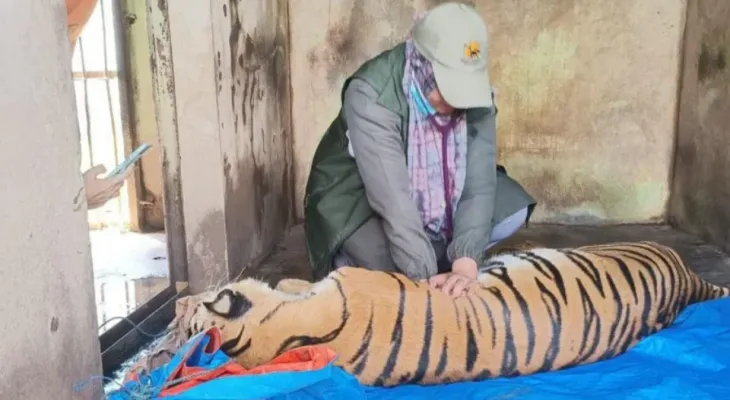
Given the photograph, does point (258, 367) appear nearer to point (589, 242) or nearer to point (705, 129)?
point (589, 242)

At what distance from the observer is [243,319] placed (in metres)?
1.63

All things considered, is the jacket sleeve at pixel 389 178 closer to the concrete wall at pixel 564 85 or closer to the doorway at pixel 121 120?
the doorway at pixel 121 120

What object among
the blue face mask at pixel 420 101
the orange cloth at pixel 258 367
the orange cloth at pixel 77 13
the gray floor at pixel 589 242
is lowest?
the gray floor at pixel 589 242

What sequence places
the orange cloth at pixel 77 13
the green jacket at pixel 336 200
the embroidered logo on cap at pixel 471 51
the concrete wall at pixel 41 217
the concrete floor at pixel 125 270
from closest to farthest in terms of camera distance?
1. the concrete wall at pixel 41 217
2. the embroidered logo on cap at pixel 471 51
3. the green jacket at pixel 336 200
4. the concrete floor at pixel 125 270
5. the orange cloth at pixel 77 13

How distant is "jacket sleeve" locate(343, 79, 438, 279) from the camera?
1875 millimetres

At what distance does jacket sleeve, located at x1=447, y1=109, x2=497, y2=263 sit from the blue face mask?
21 cm

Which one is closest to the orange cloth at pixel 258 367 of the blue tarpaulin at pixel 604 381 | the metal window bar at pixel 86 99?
the blue tarpaulin at pixel 604 381

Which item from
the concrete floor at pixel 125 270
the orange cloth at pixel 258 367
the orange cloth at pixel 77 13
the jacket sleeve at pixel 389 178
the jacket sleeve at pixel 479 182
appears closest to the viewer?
the orange cloth at pixel 258 367

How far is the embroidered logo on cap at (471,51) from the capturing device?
1714 mm

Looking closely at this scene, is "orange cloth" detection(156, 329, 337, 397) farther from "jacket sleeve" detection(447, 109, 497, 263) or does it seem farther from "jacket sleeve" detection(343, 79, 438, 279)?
"jacket sleeve" detection(447, 109, 497, 263)

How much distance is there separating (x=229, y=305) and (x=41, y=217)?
20.4 inches

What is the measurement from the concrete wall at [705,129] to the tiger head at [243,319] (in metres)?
2.40

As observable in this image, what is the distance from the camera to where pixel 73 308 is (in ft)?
4.56

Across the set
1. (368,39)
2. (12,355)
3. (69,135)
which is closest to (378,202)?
(69,135)
